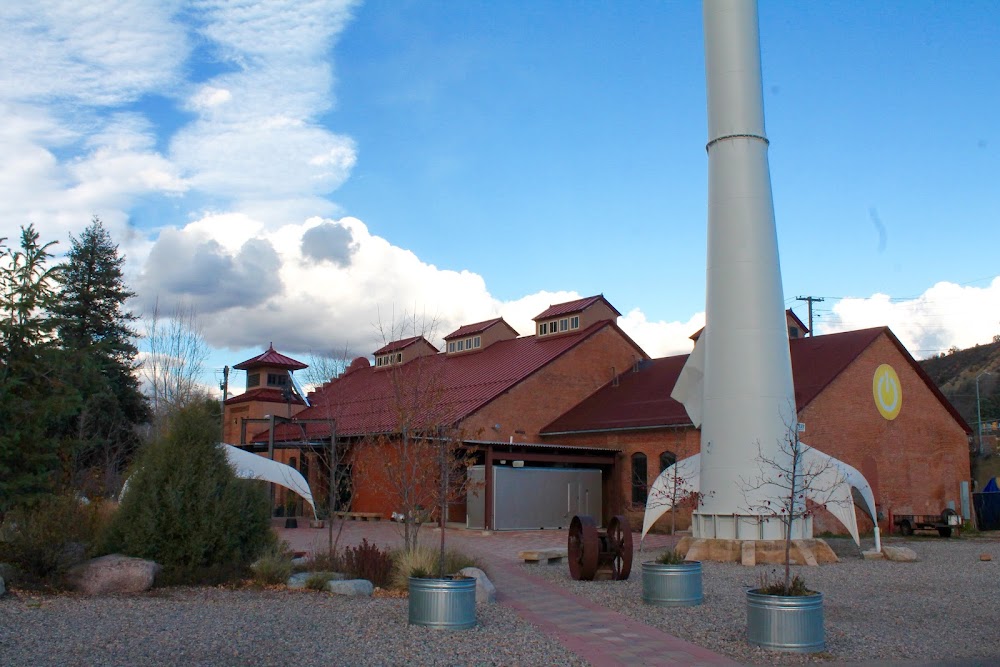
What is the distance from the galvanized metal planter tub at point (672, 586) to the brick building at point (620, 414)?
1380cm

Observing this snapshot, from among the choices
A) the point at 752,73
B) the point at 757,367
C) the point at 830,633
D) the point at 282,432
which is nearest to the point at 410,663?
the point at 830,633

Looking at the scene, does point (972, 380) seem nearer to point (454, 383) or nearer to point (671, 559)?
point (454, 383)

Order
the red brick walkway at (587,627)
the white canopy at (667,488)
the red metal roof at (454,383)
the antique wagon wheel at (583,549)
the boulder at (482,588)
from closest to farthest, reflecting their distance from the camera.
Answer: the red brick walkway at (587,627) → the boulder at (482,588) → the antique wagon wheel at (583,549) → the white canopy at (667,488) → the red metal roof at (454,383)

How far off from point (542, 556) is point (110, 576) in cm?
896

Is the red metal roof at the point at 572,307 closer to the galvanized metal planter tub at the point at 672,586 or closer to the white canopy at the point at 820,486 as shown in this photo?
the white canopy at the point at 820,486

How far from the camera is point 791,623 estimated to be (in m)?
9.38

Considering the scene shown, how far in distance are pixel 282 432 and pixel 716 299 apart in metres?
30.0

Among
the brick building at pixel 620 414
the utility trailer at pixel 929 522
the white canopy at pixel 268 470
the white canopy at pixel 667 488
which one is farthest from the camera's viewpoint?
the brick building at pixel 620 414

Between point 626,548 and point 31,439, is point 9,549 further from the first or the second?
point 626,548

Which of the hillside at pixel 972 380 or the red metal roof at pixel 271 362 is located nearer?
the red metal roof at pixel 271 362

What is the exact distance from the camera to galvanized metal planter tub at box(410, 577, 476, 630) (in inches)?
→ 400

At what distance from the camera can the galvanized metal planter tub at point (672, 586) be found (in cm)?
1251

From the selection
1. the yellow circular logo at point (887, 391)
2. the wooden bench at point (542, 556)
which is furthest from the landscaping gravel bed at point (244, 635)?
the yellow circular logo at point (887, 391)

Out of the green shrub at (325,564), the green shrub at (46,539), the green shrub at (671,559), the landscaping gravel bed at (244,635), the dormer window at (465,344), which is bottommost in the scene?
the landscaping gravel bed at (244,635)
